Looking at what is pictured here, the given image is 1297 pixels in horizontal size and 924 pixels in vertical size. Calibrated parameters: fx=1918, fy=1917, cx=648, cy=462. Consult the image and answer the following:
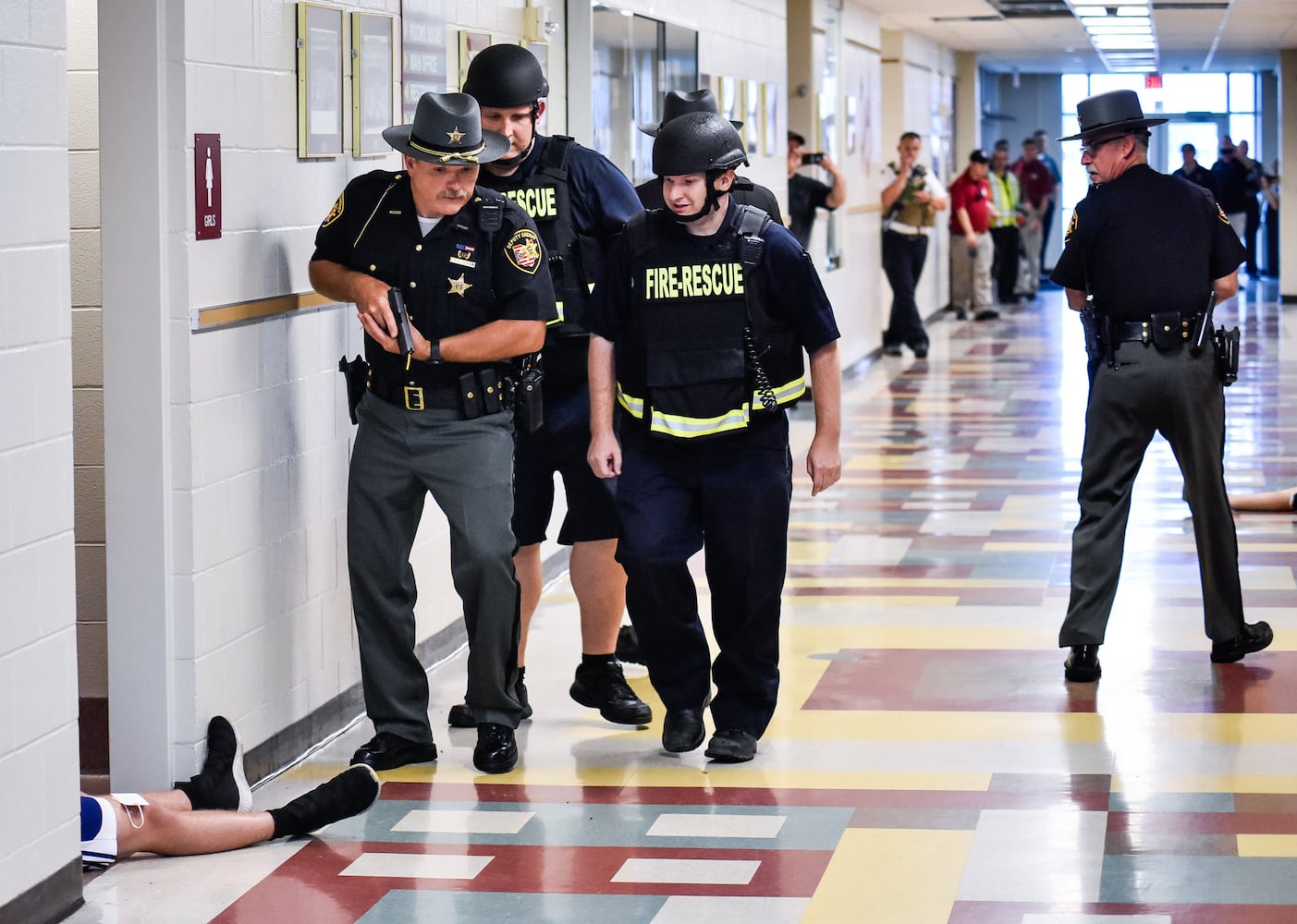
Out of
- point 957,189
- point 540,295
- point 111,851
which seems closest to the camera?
point 111,851

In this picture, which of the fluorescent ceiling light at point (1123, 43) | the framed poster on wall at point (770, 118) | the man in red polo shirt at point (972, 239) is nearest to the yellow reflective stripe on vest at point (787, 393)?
the framed poster on wall at point (770, 118)

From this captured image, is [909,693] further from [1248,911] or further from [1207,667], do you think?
[1248,911]

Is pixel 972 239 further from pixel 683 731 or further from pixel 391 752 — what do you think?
pixel 391 752

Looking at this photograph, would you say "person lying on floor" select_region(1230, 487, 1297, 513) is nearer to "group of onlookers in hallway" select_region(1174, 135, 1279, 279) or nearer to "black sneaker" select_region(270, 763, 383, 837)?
"black sneaker" select_region(270, 763, 383, 837)

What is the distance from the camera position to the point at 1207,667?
17.2 feet

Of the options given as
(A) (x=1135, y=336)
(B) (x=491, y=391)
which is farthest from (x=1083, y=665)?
(B) (x=491, y=391)

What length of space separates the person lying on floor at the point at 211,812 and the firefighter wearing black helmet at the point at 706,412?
0.85 m

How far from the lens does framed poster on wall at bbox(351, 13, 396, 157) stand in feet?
15.7

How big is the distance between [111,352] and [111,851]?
3.26ft

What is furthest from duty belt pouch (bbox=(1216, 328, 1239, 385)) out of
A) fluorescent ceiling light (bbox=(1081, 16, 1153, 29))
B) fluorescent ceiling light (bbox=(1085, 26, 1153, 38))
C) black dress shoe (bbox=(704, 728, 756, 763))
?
fluorescent ceiling light (bbox=(1085, 26, 1153, 38))

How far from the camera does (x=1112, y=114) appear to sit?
193 inches

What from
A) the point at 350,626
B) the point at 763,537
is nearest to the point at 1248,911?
the point at 763,537

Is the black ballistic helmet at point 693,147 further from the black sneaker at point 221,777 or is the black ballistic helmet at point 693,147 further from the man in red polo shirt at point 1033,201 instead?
the man in red polo shirt at point 1033,201

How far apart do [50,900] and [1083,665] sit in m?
2.83
